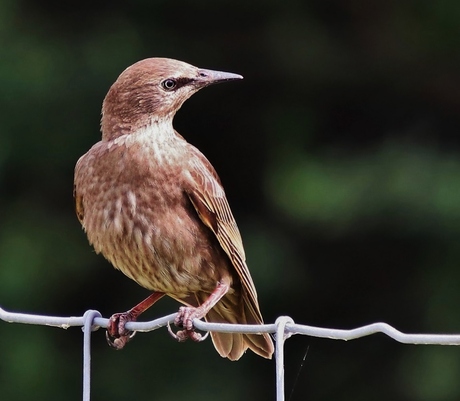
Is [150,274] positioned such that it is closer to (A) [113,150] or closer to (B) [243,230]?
(A) [113,150]

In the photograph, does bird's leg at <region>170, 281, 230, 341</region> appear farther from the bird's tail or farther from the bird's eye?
the bird's eye

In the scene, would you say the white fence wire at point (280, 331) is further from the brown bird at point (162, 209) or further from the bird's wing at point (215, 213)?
the bird's wing at point (215, 213)

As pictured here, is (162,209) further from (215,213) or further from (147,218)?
(215,213)

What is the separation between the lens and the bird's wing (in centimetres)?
378

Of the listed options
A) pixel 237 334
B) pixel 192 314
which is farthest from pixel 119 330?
pixel 237 334

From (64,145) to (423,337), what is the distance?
482 cm

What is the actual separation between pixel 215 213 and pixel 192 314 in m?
0.43

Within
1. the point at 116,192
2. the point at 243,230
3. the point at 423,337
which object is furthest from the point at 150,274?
the point at 243,230

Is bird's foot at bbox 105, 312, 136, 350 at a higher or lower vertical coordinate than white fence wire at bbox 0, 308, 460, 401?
higher

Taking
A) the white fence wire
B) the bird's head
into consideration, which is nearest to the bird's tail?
the bird's head

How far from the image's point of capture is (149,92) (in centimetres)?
387

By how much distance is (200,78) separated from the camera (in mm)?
3855

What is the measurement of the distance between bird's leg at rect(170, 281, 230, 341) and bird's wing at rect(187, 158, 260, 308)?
0.25ft

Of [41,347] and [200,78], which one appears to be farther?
[41,347]
